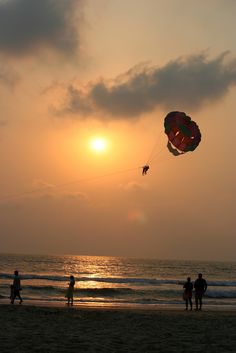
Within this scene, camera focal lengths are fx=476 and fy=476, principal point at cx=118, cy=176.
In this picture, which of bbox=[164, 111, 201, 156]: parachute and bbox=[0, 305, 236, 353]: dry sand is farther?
bbox=[164, 111, 201, 156]: parachute

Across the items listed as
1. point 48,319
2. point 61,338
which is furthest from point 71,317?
point 61,338

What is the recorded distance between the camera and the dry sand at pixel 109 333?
372 inches

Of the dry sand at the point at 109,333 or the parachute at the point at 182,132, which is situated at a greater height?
the parachute at the point at 182,132

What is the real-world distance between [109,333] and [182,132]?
10.1m

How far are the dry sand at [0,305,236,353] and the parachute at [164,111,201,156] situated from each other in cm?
714

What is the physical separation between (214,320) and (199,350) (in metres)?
5.88

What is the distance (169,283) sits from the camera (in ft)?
144

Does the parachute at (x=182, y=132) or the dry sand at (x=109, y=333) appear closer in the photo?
the dry sand at (x=109, y=333)

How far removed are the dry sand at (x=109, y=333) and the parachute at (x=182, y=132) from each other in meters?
7.14

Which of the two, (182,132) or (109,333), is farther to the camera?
(182,132)

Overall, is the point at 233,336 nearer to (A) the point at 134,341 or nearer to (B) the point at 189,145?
(A) the point at 134,341

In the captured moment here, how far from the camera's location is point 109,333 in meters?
11.4

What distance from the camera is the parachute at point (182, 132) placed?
1939cm

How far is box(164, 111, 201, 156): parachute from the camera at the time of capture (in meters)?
19.4
